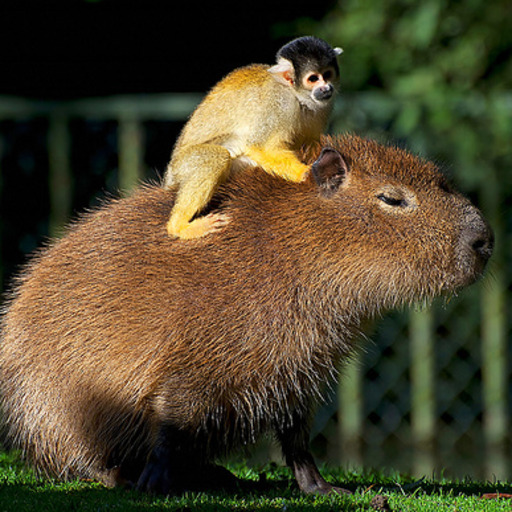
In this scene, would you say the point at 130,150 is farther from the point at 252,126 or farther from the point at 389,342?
the point at 252,126

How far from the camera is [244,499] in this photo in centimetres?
421

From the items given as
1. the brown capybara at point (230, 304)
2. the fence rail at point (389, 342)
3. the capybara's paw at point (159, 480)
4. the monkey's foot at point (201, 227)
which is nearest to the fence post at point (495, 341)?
the fence rail at point (389, 342)

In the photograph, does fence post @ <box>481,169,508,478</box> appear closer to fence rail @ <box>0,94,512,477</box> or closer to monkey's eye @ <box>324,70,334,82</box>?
fence rail @ <box>0,94,512,477</box>

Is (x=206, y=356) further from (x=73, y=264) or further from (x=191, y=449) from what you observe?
(x=73, y=264)

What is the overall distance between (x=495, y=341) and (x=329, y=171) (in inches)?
155

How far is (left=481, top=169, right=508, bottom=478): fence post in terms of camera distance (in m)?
7.75

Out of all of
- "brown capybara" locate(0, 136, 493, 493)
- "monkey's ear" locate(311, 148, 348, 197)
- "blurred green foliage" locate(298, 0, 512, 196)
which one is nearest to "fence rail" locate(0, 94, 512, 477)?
"blurred green foliage" locate(298, 0, 512, 196)

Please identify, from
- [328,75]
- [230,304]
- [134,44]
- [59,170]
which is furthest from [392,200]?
[134,44]

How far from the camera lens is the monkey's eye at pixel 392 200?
4.34 metres

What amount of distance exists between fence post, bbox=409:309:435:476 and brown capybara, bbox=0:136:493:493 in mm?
3362

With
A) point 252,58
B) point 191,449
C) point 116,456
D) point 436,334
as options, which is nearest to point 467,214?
point 191,449

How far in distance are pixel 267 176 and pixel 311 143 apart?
308mm

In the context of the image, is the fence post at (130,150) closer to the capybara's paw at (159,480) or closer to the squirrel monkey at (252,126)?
the squirrel monkey at (252,126)

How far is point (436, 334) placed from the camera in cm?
804
